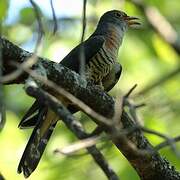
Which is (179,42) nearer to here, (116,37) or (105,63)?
(116,37)

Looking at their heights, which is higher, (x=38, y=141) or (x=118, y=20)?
(x=118, y=20)

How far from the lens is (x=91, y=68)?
17.1 feet

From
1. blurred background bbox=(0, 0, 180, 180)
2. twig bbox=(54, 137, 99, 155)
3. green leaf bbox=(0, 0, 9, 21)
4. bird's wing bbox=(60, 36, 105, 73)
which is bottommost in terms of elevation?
blurred background bbox=(0, 0, 180, 180)

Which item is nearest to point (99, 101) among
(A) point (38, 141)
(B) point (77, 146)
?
(A) point (38, 141)

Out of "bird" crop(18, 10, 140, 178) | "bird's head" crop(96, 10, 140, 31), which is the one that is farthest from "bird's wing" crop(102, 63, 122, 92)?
"bird's head" crop(96, 10, 140, 31)

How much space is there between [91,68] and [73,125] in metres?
2.73

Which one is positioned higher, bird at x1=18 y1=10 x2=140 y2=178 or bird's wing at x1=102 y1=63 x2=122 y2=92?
bird at x1=18 y1=10 x2=140 y2=178

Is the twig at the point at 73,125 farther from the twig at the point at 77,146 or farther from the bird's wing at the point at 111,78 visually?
the bird's wing at the point at 111,78

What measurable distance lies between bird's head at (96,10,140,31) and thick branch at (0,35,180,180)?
2427 millimetres

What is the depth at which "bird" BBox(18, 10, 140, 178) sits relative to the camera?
4375mm

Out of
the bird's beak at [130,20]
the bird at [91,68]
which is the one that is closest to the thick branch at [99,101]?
the bird at [91,68]

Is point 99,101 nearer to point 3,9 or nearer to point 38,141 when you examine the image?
point 3,9

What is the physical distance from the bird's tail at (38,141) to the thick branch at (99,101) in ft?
2.58

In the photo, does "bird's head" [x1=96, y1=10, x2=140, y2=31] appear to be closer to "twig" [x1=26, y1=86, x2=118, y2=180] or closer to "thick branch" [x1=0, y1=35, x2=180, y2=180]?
"thick branch" [x1=0, y1=35, x2=180, y2=180]
